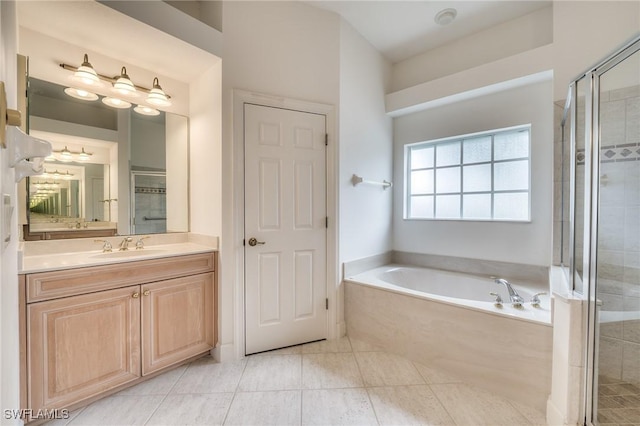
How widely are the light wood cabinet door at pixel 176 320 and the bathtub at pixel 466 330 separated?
3.89 feet

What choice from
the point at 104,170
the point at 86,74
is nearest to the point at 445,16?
the point at 86,74

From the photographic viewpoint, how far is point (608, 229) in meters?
1.47

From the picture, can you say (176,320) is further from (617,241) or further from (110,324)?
(617,241)

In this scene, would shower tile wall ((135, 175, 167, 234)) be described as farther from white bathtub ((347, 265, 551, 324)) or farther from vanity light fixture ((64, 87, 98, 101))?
white bathtub ((347, 265, 551, 324))

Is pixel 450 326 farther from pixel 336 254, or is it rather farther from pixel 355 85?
pixel 355 85

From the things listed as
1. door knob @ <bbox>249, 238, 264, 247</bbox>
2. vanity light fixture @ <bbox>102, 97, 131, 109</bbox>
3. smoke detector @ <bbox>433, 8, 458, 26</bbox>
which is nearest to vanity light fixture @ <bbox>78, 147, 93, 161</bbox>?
vanity light fixture @ <bbox>102, 97, 131, 109</bbox>

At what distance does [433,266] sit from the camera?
115 inches

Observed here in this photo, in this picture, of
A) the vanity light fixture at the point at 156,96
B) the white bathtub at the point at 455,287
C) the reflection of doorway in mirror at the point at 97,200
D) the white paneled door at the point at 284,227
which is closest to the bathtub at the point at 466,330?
the white bathtub at the point at 455,287

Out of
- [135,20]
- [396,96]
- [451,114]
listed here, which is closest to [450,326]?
[451,114]

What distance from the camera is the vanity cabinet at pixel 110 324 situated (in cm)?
138

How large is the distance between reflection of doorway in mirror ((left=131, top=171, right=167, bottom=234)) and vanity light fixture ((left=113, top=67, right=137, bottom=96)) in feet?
1.96

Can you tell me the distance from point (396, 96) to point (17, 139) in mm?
2996

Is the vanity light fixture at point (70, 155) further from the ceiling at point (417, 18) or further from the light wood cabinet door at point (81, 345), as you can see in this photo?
the ceiling at point (417, 18)

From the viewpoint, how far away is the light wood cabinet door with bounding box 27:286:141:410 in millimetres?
1370
